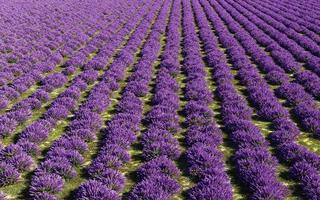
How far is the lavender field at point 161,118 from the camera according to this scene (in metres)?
8.52

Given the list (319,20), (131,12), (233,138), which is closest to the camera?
(233,138)

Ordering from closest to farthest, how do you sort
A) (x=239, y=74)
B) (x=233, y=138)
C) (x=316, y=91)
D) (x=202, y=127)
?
(x=233, y=138) → (x=202, y=127) → (x=316, y=91) → (x=239, y=74)

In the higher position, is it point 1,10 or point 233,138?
point 233,138

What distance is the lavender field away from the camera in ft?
28.0

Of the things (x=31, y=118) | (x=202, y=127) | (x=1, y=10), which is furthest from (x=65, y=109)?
(x=1, y=10)

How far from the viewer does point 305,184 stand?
8258 millimetres

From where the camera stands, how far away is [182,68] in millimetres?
19125

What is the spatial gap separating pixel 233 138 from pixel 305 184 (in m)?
2.77

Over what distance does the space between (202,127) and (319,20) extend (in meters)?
23.8

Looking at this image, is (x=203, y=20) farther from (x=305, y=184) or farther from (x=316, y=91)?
(x=305, y=184)

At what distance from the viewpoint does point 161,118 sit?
39.9 feet

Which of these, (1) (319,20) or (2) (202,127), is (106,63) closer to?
(2) (202,127)

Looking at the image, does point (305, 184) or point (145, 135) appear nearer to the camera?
point (305, 184)

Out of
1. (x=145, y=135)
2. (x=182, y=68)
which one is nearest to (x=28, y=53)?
(x=182, y=68)
